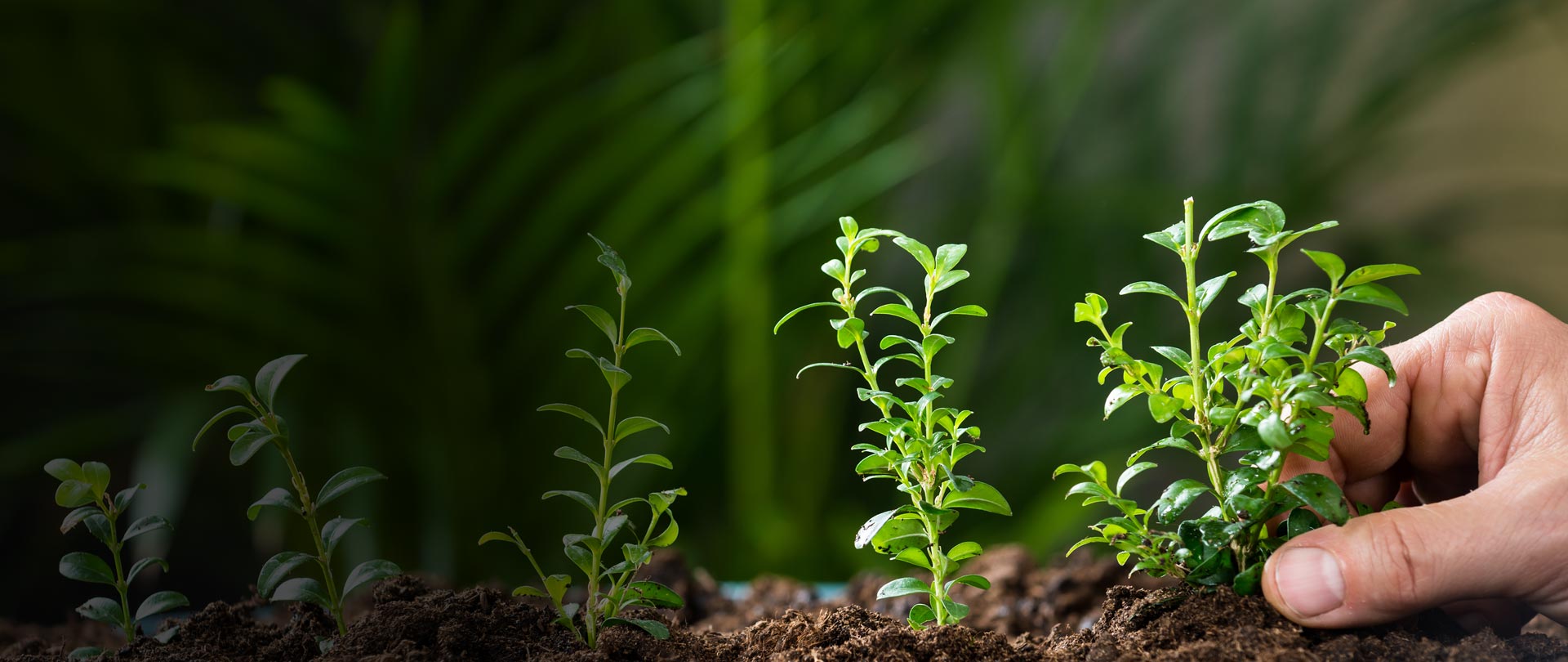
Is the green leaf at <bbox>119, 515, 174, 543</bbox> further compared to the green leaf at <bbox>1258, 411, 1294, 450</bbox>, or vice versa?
the green leaf at <bbox>119, 515, 174, 543</bbox>

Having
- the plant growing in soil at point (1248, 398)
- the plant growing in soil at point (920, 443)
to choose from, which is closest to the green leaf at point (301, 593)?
the plant growing in soil at point (920, 443)

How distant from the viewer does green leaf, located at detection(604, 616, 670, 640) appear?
0.57 m

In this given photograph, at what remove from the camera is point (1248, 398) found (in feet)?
1.78

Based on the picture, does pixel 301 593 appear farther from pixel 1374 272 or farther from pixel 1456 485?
pixel 1456 485

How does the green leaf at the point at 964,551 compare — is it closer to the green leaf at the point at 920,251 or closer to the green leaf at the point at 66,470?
the green leaf at the point at 920,251

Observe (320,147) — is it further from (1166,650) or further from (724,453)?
(1166,650)

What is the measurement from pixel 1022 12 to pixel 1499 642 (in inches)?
63.9

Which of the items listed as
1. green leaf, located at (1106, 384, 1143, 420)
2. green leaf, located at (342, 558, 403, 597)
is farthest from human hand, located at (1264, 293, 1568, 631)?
green leaf, located at (342, 558, 403, 597)

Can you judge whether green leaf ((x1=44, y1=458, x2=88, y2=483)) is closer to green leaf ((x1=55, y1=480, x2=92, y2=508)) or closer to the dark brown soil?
green leaf ((x1=55, y1=480, x2=92, y2=508))

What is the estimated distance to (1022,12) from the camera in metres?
1.96

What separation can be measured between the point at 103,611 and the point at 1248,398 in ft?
2.08

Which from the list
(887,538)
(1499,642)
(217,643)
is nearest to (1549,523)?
(1499,642)

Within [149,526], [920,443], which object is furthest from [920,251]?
[149,526]

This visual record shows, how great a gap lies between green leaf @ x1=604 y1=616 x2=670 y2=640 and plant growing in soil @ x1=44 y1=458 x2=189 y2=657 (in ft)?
0.77
